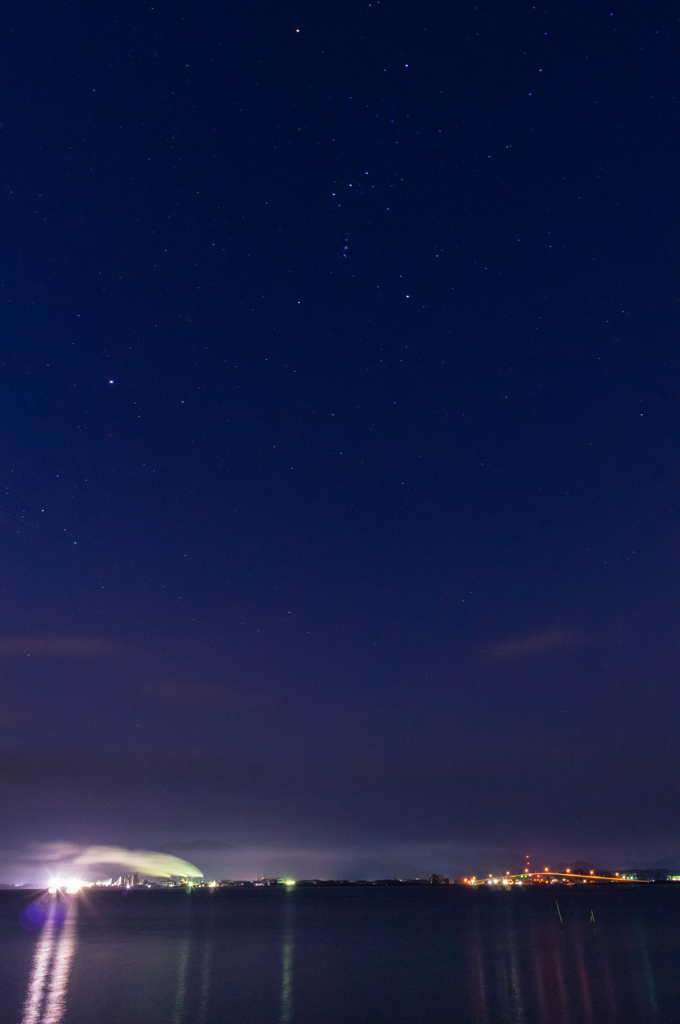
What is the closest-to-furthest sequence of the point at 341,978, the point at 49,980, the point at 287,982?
1. the point at 287,982
2. the point at 49,980
3. the point at 341,978

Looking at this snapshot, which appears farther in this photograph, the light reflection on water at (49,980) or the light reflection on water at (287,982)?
the light reflection on water at (287,982)

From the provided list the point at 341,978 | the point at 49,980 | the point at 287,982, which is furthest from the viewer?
the point at 341,978

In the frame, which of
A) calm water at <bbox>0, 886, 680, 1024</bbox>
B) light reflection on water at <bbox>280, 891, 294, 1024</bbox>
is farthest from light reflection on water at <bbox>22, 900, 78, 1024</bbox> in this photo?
light reflection on water at <bbox>280, 891, 294, 1024</bbox>

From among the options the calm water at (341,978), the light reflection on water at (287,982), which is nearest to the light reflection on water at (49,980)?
the calm water at (341,978)

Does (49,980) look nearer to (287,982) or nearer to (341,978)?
(287,982)

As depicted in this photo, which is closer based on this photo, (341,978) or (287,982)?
(287,982)

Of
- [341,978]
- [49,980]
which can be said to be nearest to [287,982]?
[341,978]

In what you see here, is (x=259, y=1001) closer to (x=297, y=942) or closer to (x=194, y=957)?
(x=194, y=957)

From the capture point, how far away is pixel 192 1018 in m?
26.8

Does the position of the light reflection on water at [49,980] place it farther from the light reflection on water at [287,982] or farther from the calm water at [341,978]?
the light reflection on water at [287,982]

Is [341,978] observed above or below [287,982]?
above

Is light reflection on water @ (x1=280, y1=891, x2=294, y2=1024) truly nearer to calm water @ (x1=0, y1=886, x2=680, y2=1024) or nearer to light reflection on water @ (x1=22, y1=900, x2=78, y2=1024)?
calm water @ (x1=0, y1=886, x2=680, y2=1024)

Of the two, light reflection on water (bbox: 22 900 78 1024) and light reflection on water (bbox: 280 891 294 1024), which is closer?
light reflection on water (bbox: 22 900 78 1024)

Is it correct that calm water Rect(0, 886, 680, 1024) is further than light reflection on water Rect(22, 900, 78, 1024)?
Yes
